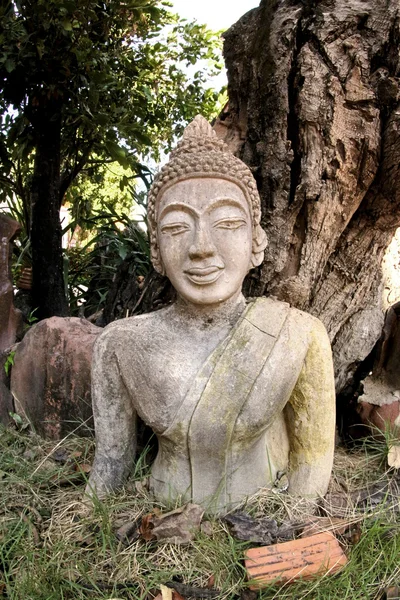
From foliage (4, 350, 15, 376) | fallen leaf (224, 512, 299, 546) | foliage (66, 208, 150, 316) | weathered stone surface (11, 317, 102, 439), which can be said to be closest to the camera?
fallen leaf (224, 512, 299, 546)

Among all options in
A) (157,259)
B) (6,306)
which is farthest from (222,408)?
(6,306)

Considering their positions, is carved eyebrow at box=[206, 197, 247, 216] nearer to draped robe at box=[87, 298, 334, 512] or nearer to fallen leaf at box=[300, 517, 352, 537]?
draped robe at box=[87, 298, 334, 512]

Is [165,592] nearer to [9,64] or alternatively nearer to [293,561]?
[293,561]

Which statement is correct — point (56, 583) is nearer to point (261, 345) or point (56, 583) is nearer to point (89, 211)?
point (261, 345)

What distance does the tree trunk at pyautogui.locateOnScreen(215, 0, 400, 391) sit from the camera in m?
2.22

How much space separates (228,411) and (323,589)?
1.87 ft

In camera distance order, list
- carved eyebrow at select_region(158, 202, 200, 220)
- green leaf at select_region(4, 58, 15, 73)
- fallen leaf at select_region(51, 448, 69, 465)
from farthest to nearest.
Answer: green leaf at select_region(4, 58, 15, 73) → fallen leaf at select_region(51, 448, 69, 465) → carved eyebrow at select_region(158, 202, 200, 220)

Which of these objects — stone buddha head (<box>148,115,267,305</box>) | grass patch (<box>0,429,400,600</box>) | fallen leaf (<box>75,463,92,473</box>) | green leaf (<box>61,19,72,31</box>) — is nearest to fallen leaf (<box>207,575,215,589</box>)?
grass patch (<box>0,429,400,600</box>)

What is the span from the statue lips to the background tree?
1468 millimetres

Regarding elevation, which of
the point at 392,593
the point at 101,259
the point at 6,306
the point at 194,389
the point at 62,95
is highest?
the point at 62,95

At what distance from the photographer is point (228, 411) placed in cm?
177

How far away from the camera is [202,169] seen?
1.84m

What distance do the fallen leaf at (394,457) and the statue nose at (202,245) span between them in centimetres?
109

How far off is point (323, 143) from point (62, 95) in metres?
1.78
